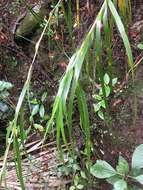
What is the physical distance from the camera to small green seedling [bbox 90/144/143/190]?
1451 millimetres

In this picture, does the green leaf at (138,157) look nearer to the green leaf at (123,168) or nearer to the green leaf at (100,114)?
the green leaf at (123,168)

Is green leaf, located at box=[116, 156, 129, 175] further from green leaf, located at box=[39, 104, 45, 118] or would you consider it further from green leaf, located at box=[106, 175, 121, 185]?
green leaf, located at box=[39, 104, 45, 118]

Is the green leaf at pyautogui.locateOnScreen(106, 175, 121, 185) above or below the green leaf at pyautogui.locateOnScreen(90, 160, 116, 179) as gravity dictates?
below

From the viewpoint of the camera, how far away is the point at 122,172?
150 centimetres

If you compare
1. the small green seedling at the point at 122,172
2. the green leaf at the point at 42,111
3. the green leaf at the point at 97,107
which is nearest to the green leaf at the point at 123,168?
the small green seedling at the point at 122,172

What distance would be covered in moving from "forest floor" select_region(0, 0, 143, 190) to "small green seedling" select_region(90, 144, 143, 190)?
0.58ft

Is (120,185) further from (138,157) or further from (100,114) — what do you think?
(100,114)

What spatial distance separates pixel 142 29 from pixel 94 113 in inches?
17.9

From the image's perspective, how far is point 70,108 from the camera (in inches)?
34.9

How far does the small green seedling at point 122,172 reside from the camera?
1451 mm

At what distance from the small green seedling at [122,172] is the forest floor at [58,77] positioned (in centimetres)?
18

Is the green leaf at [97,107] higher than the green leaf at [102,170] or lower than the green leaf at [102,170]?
higher

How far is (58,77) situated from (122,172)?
2.17 feet

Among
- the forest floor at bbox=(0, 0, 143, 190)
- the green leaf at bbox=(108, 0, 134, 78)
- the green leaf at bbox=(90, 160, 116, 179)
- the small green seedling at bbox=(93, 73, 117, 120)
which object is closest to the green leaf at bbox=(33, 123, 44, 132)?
the forest floor at bbox=(0, 0, 143, 190)
